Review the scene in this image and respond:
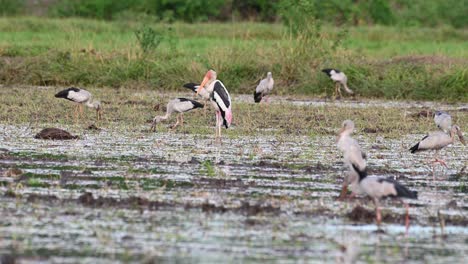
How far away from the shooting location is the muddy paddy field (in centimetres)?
686

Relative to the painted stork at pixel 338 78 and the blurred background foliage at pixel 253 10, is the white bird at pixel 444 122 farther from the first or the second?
the blurred background foliage at pixel 253 10

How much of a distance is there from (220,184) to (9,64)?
13142 mm

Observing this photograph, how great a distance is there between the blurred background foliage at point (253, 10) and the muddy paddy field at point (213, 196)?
19923 millimetres

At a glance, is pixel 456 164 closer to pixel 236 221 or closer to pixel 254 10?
pixel 236 221

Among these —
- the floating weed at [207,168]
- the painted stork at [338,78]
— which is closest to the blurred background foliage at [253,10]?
the painted stork at [338,78]

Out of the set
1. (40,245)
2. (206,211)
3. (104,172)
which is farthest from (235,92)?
(40,245)

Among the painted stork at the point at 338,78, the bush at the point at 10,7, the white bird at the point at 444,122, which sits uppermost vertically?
the bush at the point at 10,7

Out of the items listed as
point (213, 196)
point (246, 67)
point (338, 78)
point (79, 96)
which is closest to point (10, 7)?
point (246, 67)

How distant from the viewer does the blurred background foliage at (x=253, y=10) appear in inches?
1358

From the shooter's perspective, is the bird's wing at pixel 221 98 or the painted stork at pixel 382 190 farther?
the bird's wing at pixel 221 98

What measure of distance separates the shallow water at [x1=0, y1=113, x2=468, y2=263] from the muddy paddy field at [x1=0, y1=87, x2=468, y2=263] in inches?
0.5

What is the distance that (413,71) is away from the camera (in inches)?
824

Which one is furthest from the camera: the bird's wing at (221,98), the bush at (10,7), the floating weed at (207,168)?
the bush at (10,7)

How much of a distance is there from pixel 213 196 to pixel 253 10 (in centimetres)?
2773
